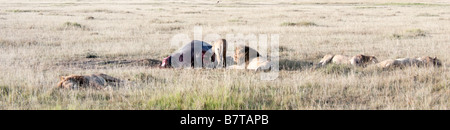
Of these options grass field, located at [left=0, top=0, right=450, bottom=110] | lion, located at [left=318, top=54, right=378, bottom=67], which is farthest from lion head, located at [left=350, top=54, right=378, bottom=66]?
grass field, located at [left=0, top=0, right=450, bottom=110]

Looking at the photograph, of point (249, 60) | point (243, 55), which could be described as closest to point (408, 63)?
point (249, 60)

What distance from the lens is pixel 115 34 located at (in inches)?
649

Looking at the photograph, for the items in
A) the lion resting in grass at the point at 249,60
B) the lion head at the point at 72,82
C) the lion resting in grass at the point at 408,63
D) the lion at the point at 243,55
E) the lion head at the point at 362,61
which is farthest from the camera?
the lion at the point at 243,55

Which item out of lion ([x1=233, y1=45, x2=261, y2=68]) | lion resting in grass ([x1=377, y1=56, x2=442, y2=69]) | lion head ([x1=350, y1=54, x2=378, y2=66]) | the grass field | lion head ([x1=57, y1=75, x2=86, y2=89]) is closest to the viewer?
the grass field

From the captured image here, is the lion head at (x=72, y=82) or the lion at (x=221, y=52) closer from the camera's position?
the lion head at (x=72, y=82)

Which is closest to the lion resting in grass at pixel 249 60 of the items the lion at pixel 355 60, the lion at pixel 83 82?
the lion at pixel 355 60

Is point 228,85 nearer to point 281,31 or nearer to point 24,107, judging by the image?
point 24,107

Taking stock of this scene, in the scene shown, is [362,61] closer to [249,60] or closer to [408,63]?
[408,63]

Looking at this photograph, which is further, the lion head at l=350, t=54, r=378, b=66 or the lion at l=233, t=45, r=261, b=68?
the lion at l=233, t=45, r=261, b=68

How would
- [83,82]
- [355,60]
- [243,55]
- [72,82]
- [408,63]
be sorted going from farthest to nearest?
1. [243,55]
2. [355,60]
3. [408,63]
4. [83,82]
5. [72,82]

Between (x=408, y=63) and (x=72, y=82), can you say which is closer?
(x=72, y=82)

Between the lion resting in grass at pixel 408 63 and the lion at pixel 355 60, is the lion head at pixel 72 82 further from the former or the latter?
the lion resting in grass at pixel 408 63

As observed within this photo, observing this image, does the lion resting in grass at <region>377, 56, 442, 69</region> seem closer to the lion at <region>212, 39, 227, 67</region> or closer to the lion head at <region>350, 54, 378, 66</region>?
the lion head at <region>350, 54, 378, 66</region>
